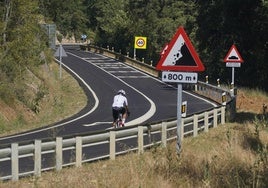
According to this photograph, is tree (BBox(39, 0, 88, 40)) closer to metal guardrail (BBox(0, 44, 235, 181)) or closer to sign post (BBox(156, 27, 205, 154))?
metal guardrail (BBox(0, 44, 235, 181))

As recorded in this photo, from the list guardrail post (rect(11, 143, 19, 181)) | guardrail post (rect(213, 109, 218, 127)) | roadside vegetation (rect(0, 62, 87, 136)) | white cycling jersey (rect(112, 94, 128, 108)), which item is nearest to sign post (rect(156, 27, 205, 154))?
guardrail post (rect(11, 143, 19, 181))

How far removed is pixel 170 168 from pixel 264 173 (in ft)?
4.87

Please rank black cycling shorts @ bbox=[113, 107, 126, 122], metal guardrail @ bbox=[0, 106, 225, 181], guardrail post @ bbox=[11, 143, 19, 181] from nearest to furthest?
guardrail post @ bbox=[11, 143, 19, 181]
metal guardrail @ bbox=[0, 106, 225, 181]
black cycling shorts @ bbox=[113, 107, 126, 122]

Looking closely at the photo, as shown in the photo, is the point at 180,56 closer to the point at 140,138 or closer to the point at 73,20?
the point at 140,138

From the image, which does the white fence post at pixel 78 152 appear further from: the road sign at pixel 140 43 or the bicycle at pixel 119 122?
the road sign at pixel 140 43

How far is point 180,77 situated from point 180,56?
1.32 feet

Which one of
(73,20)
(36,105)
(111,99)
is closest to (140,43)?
(111,99)

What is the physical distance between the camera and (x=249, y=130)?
16000mm

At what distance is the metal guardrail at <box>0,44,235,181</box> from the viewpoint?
9859 mm

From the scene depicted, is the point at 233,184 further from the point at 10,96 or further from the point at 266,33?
the point at 266,33

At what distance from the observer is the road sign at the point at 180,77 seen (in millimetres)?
9895

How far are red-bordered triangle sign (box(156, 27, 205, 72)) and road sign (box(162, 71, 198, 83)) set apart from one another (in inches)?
6.5

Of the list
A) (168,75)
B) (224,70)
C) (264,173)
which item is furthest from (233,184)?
(224,70)

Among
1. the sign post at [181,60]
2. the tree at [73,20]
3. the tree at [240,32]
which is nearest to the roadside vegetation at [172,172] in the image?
the sign post at [181,60]
